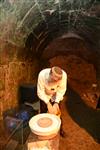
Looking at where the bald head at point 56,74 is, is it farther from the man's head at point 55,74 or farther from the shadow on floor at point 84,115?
the shadow on floor at point 84,115

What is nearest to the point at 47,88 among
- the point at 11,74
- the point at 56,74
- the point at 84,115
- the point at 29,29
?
the point at 56,74

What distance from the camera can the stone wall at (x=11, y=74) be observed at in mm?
5625

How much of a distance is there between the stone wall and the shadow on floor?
6.40 feet

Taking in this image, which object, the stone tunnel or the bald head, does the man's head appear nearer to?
the bald head

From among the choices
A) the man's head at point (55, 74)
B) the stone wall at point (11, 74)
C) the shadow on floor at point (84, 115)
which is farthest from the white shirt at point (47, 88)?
the shadow on floor at point (84, 115)

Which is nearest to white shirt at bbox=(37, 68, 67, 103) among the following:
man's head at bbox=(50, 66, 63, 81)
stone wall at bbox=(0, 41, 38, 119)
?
man's head at bbox=(50, 66, 63, 81)

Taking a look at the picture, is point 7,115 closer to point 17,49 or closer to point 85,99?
point 17,49

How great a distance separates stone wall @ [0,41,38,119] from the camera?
5625mm

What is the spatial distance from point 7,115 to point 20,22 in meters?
2.02

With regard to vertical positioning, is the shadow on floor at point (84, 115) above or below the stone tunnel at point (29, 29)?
below

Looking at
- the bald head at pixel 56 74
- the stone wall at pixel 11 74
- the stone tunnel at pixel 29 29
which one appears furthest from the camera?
the stone wall at pixel 11 74

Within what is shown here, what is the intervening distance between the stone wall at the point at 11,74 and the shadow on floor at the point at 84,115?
76.8 inches

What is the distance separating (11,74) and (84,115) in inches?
114

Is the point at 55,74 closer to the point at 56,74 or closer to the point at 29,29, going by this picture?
the point at 56,74
